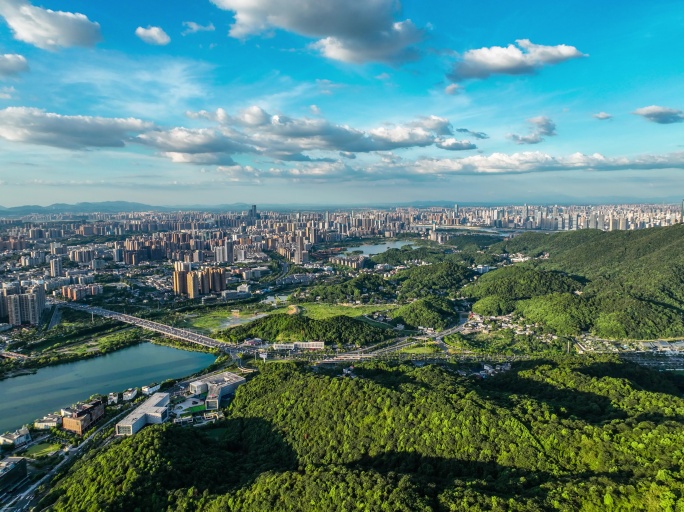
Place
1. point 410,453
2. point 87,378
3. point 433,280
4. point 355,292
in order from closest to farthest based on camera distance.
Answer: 1. point 410,453
2. point 87,378
3. point 355,292
4. point 433,280

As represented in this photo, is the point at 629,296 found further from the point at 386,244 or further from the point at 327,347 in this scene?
the point at 386,244

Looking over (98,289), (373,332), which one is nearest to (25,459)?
(373,332)

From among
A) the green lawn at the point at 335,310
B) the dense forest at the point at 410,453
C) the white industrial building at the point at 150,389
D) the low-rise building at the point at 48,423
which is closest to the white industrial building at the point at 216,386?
the dense forest at the point at 410,453

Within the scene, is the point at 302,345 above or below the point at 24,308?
below

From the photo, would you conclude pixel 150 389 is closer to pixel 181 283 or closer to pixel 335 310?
pixel 335 310

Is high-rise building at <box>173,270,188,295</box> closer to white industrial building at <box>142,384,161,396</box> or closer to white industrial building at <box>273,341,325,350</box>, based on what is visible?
white industrial building at <box>273,341,325,350</box>

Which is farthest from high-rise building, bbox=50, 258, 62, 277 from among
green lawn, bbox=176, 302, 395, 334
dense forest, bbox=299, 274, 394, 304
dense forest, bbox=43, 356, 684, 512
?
dense forest, bbox=43, 356, 684, 512

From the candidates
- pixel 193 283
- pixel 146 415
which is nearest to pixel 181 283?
pixel 193 283
